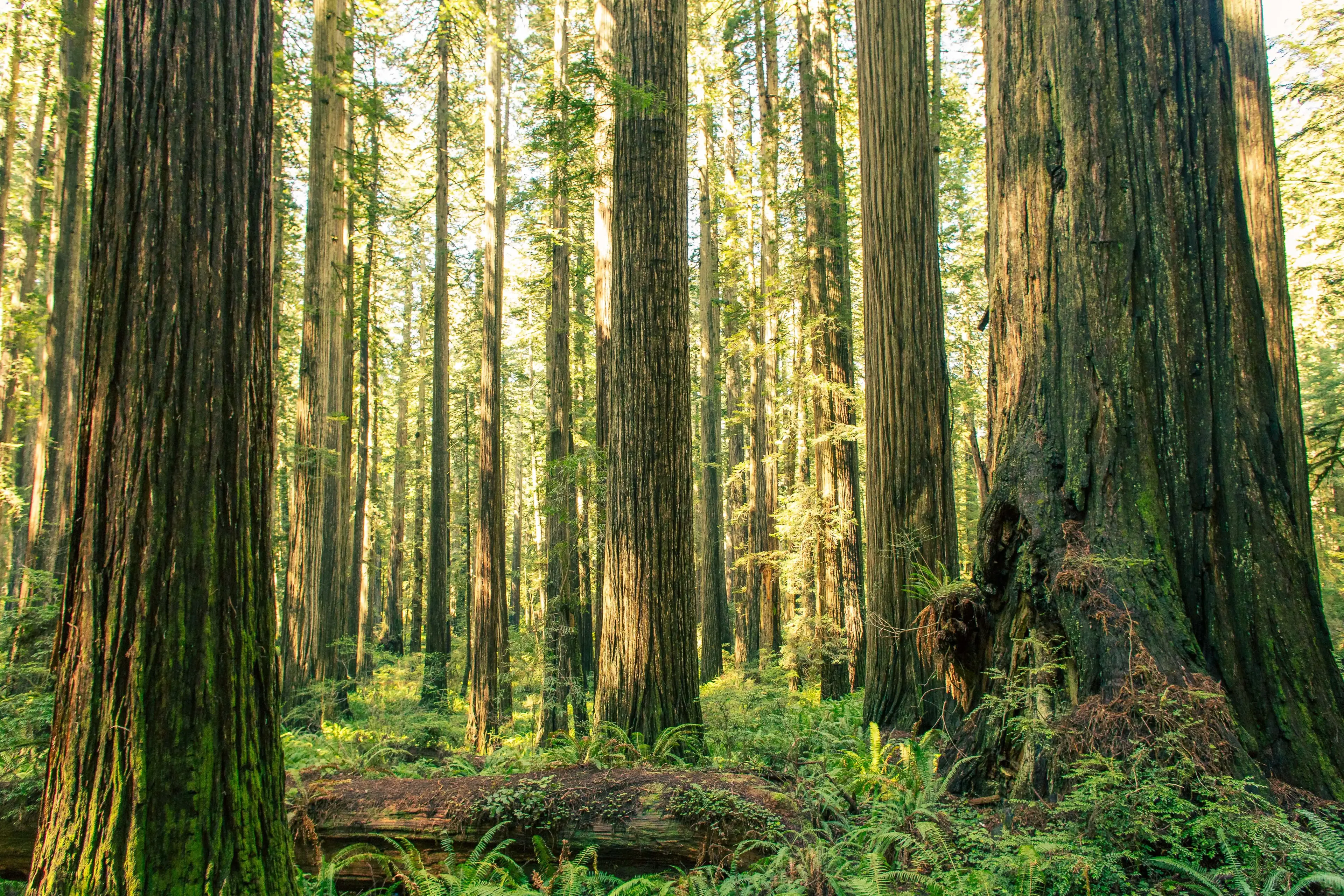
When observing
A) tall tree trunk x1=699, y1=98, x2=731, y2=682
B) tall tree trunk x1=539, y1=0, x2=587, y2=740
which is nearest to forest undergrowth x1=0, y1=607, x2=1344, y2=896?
tall tree trunk x1=539, y1=0, x2=587, y2=740

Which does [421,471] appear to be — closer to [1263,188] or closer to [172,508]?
[172,508]

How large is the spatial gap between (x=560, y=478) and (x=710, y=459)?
6752 millimetres

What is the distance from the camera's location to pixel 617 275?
6059 mm

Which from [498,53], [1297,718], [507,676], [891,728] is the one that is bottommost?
[507,676]

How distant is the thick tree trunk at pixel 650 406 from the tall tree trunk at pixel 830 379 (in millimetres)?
5245

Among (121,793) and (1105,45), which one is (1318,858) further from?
(121,793)

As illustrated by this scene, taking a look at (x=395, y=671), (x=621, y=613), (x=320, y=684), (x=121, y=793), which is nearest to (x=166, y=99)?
(x=121, y=793)

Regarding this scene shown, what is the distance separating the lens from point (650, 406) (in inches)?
233

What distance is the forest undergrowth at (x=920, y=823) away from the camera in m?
2.22

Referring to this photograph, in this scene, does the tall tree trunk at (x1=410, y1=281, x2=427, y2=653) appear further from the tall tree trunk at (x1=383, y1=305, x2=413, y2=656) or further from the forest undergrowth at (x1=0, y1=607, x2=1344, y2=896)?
the forest undergrowth at (x1=0, y1=607, x2=1344, y2=896)

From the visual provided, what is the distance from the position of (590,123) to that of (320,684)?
389 inches

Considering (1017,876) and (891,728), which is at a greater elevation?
(1017,876)

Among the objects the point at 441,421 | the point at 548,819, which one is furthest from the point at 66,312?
the point at 548,819

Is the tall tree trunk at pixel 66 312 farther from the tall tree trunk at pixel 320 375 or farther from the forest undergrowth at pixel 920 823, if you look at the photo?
the forest undergrowth at pixel 920 823
